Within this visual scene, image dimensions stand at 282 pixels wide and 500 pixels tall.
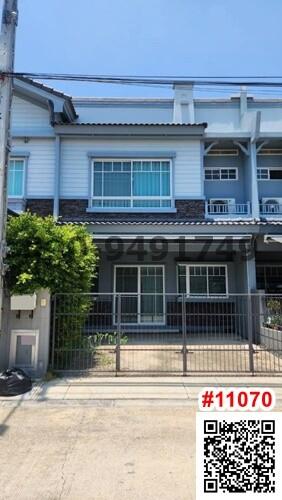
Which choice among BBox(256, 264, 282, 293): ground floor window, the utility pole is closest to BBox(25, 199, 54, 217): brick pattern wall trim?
Result: the utility pole

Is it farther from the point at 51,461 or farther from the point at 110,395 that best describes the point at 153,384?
the point at 51,461

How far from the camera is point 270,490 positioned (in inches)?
138

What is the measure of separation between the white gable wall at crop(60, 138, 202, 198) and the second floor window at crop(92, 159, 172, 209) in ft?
1.21

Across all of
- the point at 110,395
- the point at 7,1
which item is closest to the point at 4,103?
the point at 7,1

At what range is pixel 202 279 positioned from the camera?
14.6 metres

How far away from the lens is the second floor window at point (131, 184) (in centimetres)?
1436

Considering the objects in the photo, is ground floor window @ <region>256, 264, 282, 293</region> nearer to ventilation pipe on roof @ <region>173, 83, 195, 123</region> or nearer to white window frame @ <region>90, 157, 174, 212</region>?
white window frame @ <region>90, 157, 174, 212</region>

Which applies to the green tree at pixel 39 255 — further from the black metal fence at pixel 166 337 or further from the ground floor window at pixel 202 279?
the ground floor window at pixel 202 279

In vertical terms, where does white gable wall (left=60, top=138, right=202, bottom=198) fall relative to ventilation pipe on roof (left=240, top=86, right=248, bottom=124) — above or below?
below

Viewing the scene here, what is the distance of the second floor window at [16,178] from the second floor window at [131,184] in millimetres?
2568

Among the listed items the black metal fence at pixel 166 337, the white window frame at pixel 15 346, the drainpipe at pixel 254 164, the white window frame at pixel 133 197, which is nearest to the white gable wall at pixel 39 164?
the white window frame at pixel 133 197

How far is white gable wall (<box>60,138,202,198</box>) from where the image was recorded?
47.0 feet

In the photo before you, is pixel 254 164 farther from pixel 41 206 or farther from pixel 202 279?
pixel 41 206

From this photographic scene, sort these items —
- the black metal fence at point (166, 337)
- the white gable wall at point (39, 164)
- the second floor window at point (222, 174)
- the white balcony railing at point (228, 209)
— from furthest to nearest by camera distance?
the second floor window at point (222, 174), the white balcony railing at point (228, 209), the white gable wall at point (39, 164), the black metal fence at point (166, 337)
